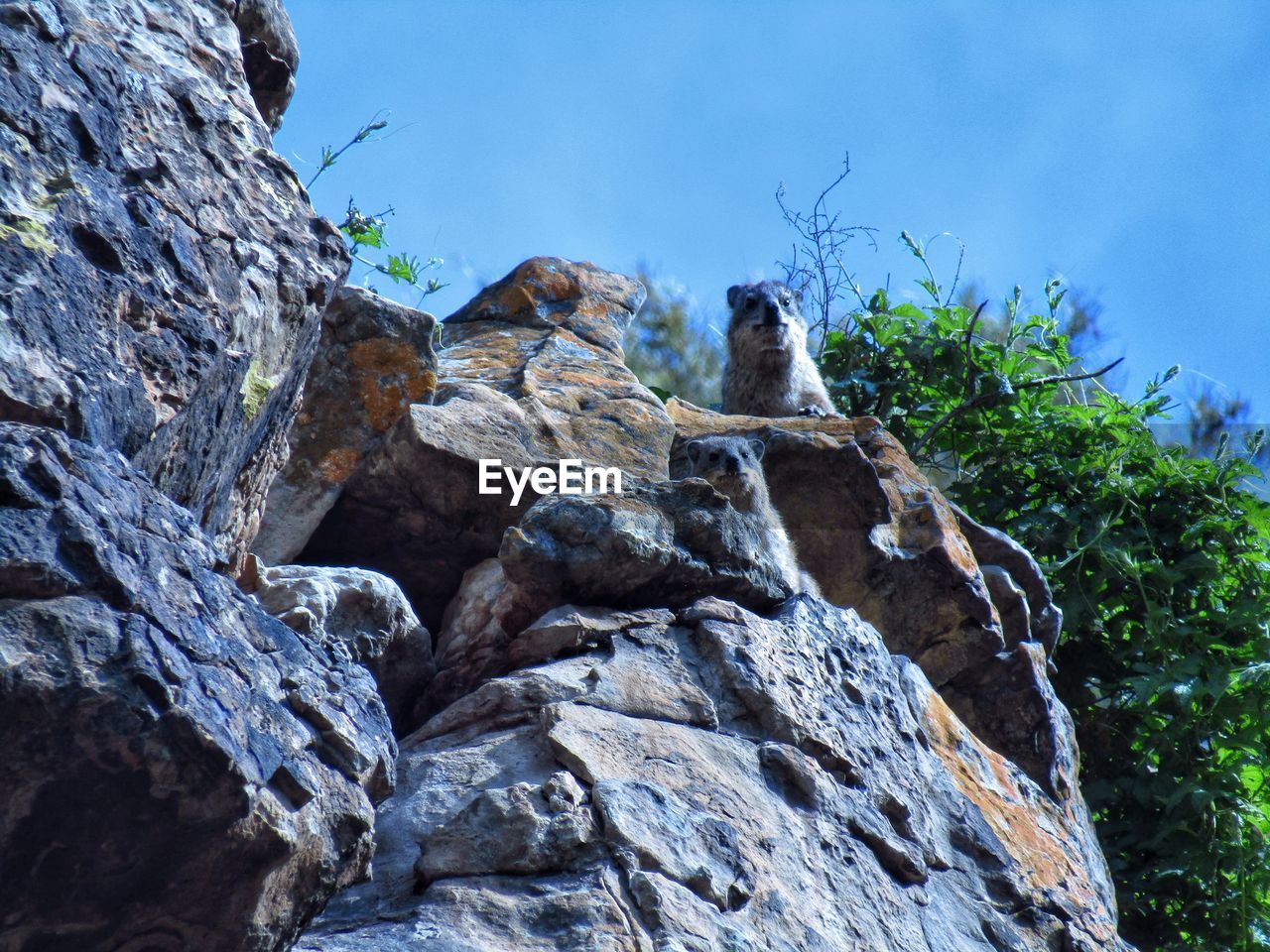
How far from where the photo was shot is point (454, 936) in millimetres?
1790

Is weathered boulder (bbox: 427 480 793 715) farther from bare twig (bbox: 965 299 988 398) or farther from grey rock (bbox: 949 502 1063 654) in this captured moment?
bare twig (bbox: 965 299 988 398)

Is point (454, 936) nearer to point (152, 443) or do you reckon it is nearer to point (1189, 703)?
point (152, 443)

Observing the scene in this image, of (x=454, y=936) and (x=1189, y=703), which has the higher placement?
(x=1189, y=703)

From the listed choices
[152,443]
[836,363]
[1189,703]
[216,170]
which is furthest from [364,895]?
[836,363]

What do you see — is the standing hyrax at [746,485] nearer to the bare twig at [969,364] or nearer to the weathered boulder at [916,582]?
the weathered boulder at [916,582]

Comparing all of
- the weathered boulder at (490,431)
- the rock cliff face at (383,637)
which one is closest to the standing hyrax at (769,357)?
the weathered boulder at (490,431)

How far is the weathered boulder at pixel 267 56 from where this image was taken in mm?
3203

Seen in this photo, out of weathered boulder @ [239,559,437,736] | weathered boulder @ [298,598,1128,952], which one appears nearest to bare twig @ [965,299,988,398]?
weathered boulder @ [298,598,1128,952]

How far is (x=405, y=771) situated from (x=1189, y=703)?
3.50 m

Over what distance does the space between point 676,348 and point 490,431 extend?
6.53 metres

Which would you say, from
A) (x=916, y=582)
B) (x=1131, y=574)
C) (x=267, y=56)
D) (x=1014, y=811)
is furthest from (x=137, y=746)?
(x=1131, y=574)

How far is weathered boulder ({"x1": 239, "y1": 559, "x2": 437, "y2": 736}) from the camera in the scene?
2.51 metres

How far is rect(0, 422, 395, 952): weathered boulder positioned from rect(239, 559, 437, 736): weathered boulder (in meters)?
0.72

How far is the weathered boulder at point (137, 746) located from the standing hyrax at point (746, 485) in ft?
5.88
